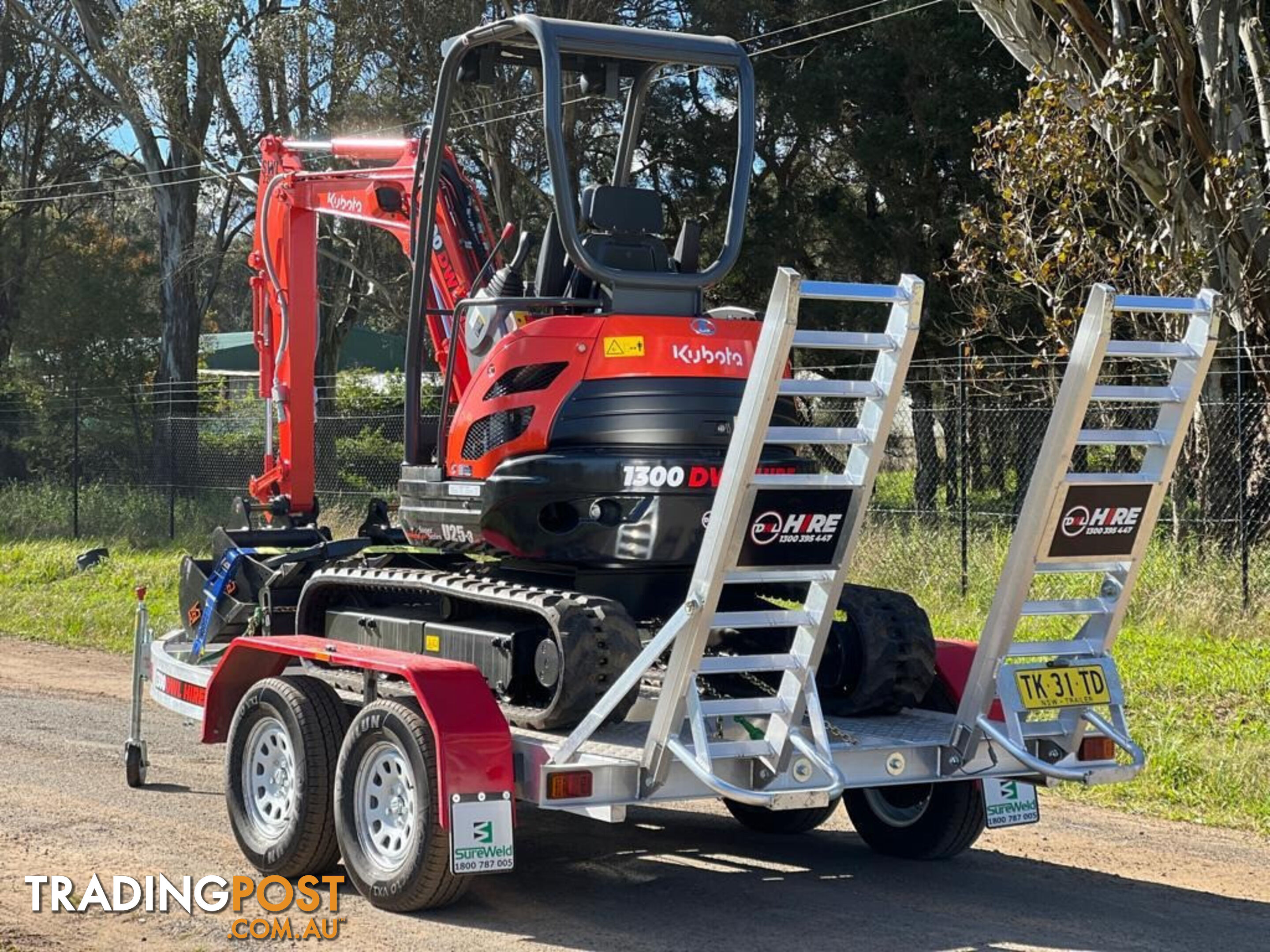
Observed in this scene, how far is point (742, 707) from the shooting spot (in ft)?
20.9

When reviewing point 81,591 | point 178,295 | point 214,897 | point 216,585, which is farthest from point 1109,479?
point 178,295

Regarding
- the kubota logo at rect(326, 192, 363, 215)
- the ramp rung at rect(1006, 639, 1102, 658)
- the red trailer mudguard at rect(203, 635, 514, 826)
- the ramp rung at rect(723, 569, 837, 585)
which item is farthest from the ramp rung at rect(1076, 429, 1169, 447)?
the kubota logo at rect(326, 192, 363, 215)

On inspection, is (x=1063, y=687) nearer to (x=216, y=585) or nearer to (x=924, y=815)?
(x=924, y=815)

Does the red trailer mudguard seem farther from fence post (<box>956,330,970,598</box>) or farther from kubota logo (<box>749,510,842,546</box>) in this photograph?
fence post (<box>956,330,970,598</box>)

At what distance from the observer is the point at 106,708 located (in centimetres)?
1250

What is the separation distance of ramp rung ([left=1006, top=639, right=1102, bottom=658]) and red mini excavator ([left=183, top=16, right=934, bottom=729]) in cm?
70

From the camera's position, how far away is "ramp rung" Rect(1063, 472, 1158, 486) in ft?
21.9

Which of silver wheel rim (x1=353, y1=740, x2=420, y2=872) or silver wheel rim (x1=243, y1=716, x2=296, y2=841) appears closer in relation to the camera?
silver wheel rim (x1=353, y1=740, x2=420, y2=872)

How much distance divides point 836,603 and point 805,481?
1.73 feet

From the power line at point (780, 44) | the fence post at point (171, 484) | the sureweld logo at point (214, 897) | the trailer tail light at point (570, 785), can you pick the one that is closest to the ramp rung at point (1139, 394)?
the trailer tail light at point (570, 785)

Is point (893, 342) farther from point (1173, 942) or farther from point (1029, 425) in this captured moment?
point (1029, 425)

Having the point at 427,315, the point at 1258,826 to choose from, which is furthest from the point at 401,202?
the point at 1258,826

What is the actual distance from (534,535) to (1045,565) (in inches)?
86.9

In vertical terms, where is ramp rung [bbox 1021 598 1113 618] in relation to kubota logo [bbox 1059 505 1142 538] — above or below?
below
